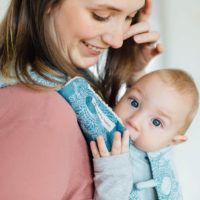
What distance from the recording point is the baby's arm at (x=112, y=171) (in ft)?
2.67

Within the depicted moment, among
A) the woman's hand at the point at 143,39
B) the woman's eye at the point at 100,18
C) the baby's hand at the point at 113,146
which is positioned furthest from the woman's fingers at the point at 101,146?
the woman's hand at the point at 143,39

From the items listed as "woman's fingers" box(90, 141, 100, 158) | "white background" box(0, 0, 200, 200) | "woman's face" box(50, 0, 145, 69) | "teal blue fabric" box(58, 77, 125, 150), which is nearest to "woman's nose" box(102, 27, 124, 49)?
"woman's face" box(50, 0, 145, 69)

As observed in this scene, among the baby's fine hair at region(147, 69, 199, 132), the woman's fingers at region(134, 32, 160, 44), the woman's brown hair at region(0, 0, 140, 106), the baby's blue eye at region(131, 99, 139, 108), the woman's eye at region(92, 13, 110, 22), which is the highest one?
the woman's eye at region(92, 13, 110, 22)

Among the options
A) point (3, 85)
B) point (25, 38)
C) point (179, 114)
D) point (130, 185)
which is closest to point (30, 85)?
point (3, 85)

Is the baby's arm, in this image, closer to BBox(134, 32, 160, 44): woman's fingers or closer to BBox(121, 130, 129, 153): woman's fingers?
BBox(121, 130, 129, 153): woman's fingers

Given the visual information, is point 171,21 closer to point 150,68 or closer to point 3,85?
point 150,68

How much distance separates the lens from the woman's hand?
1.08m

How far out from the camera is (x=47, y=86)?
77cm

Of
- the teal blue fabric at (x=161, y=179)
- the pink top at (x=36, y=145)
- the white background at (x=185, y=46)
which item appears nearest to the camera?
the pink top at (x=36, y=145)

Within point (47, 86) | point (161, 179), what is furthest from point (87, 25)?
point (161, 179)

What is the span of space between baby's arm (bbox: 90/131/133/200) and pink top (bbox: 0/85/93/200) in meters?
0.06

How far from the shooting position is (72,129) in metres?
0.75

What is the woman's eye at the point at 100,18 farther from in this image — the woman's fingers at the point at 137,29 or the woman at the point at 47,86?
the woman's fingers at the point at 137,29

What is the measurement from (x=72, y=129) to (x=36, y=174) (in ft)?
0.36
